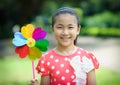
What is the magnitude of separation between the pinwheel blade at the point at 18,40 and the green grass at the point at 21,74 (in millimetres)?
5465

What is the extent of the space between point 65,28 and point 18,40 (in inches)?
16.1

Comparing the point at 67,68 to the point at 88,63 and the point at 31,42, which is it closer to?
the point at 88,63

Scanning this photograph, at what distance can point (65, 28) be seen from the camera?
12.5 ft

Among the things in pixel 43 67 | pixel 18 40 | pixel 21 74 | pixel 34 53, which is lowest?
pixel 21 74

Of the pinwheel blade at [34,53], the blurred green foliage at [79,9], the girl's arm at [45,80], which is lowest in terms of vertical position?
the girl's arm at [45,80]

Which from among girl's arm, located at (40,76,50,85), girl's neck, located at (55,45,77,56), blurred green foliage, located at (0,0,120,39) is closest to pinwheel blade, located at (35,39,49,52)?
girl's neck, located at (55,45,77,56)

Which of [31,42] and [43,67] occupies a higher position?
[31,42]

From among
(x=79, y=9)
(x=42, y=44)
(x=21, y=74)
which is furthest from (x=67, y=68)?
(x=79, y=9)

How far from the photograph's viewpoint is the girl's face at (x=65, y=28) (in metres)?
3.81

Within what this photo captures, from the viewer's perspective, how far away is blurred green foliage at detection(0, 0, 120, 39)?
20.0 meters

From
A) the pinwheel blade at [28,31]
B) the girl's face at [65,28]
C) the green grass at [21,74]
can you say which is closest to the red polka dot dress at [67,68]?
the girl's face at [65,28]

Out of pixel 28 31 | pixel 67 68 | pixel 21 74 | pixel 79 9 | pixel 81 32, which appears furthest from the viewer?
pixel 81 32

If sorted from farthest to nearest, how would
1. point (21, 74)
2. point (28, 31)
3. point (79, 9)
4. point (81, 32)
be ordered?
point (81, 32), point (79, 9), point (21, 74), point (28, 31)

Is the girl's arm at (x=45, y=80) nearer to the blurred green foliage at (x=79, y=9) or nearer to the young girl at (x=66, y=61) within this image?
the young girl at (x=66, y=61)
